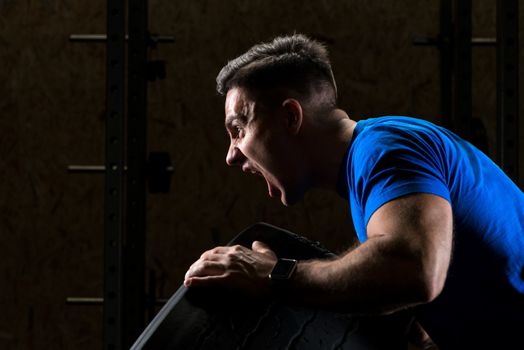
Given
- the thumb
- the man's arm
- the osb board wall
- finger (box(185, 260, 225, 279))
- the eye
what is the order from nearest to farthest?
the man's arm < finger (box(185, 260, 225, 279)) < the thumb < the eye < the osb board wall

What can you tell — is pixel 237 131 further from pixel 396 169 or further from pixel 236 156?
pixel 396 169

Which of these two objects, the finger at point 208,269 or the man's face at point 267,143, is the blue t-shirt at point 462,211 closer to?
the man's face at point 267,143

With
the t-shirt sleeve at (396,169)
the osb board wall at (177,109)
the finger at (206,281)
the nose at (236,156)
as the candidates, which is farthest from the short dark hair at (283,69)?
the osb board wall at (177,109)

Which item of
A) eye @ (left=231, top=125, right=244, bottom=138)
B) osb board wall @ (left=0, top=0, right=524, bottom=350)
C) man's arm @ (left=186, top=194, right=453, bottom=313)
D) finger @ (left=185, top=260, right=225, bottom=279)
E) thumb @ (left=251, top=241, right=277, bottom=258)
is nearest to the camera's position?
man's arm @ (left=186, top=194, right=453, bottom=313)

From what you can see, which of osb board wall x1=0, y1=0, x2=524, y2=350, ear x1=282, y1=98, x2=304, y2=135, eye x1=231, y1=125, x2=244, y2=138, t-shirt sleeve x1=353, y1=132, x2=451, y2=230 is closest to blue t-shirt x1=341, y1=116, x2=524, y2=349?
t-shirt sleeve x1=353, y1=132, x2=451, y2=230

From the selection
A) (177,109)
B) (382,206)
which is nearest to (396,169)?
(382,206)

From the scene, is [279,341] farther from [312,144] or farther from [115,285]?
[115,285]

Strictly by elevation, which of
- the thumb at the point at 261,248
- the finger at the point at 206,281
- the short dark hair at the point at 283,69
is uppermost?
the short dark hair at the point at 283,69

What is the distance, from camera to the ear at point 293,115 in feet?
3.96

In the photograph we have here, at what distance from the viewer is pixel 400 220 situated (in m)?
0.93

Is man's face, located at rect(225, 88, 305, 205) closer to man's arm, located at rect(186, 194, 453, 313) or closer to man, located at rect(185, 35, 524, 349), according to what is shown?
man, located at rect(185, 35, 524, 349)

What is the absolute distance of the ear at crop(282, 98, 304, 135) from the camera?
1207 mm

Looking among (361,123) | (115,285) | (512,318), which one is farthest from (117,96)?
(512,318)

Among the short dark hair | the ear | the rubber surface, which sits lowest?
the rubber surface
